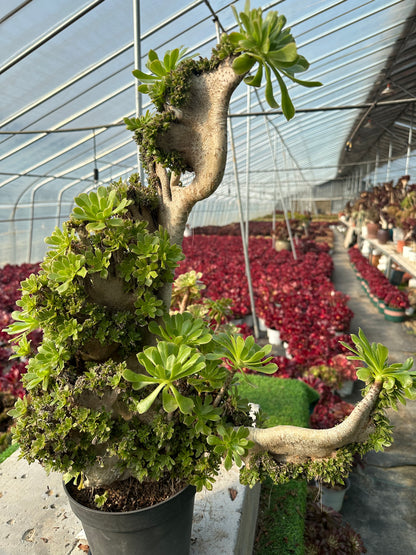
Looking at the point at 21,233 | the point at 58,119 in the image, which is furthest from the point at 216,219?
the point at 58,119

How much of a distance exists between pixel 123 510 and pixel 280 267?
6662 millimetres

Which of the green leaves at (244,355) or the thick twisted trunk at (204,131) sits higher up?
the thick twisted trunk at (204,131)

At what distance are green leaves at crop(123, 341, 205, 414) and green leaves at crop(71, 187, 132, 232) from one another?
40cm

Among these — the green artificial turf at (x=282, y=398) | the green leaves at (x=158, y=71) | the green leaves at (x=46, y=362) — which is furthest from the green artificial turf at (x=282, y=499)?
the green leaves at (x=158, y=71)

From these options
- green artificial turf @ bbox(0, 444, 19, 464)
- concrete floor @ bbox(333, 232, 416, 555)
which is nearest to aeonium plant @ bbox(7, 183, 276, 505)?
green artificial turf @ bbox(0, 444, 19, 464)

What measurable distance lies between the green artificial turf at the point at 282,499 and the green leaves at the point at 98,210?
1076 millimetres

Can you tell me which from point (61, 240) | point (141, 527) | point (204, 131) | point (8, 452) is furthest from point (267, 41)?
point (8, 452)

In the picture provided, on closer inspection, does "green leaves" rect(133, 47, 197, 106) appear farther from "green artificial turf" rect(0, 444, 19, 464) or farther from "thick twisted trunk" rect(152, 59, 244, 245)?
"green artificial turf" rect(0, 444, 19, 464)

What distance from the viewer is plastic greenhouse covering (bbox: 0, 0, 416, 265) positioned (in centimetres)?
354

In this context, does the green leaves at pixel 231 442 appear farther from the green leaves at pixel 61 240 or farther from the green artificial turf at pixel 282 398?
the green artificial turf at pixel 282 398

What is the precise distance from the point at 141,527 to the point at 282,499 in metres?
1.58

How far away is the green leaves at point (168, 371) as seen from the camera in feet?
3.42

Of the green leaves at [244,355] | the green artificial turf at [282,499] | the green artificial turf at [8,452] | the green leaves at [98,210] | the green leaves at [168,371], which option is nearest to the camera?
the green leaves at [168,371]

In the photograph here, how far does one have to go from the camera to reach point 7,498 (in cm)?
205
